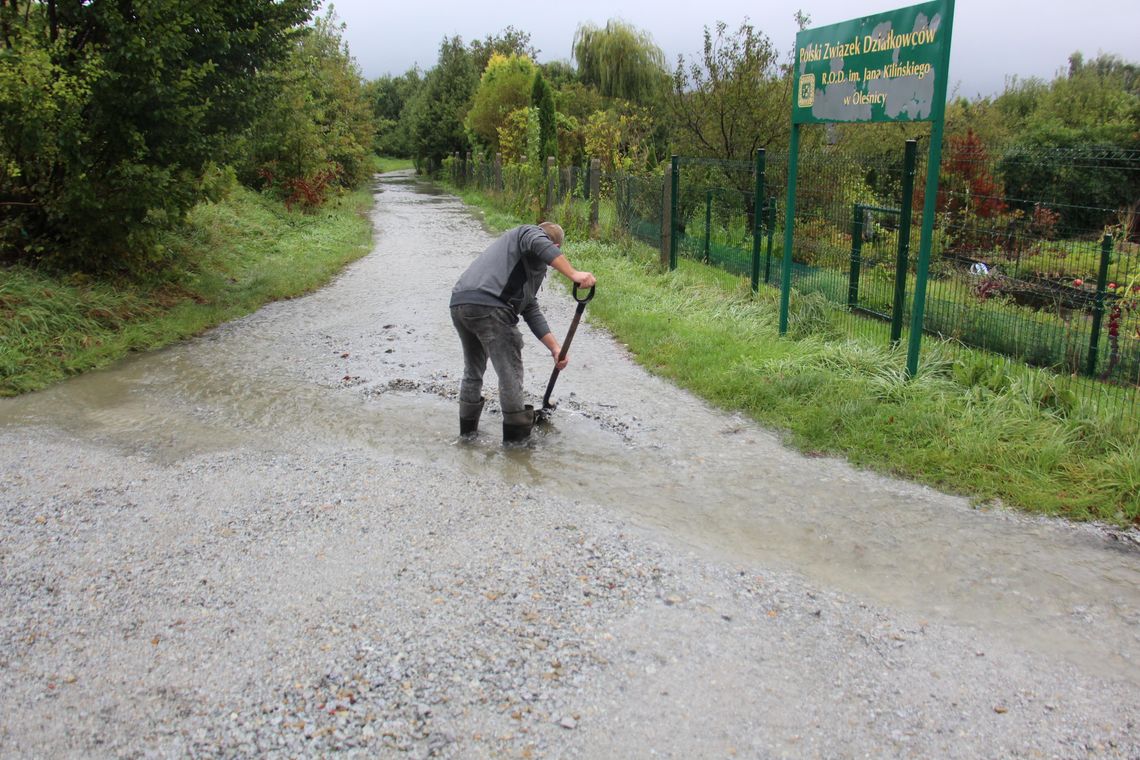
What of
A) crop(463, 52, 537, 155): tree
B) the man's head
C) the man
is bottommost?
the man

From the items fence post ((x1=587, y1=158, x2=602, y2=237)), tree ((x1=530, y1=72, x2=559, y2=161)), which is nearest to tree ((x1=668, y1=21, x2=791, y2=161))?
fence post ((x1=587, y1=158, x2=602, y2=237))

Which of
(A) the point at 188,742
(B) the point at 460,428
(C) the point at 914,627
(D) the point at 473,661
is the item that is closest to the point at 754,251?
(B) the point at 460,428

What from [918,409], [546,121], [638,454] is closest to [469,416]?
[638,454]

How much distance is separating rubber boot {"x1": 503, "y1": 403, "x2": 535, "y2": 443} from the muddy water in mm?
119

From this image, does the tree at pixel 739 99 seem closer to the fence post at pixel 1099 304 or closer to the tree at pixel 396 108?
the fence post at pixel 1099 304

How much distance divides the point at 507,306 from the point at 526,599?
2.50 m

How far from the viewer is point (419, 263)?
16469mm

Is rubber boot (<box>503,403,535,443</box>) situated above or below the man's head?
below

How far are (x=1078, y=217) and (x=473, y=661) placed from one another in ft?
Answer: 18.3

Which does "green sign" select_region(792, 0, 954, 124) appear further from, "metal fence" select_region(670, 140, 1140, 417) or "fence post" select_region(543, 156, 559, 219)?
"fence post" select_region(543, 156, 559, 219)

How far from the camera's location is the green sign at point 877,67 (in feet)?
22.4

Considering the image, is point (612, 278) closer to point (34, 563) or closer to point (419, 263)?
point (419, 263)

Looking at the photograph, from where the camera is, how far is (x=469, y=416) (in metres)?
6.76

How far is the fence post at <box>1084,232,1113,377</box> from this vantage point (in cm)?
715
